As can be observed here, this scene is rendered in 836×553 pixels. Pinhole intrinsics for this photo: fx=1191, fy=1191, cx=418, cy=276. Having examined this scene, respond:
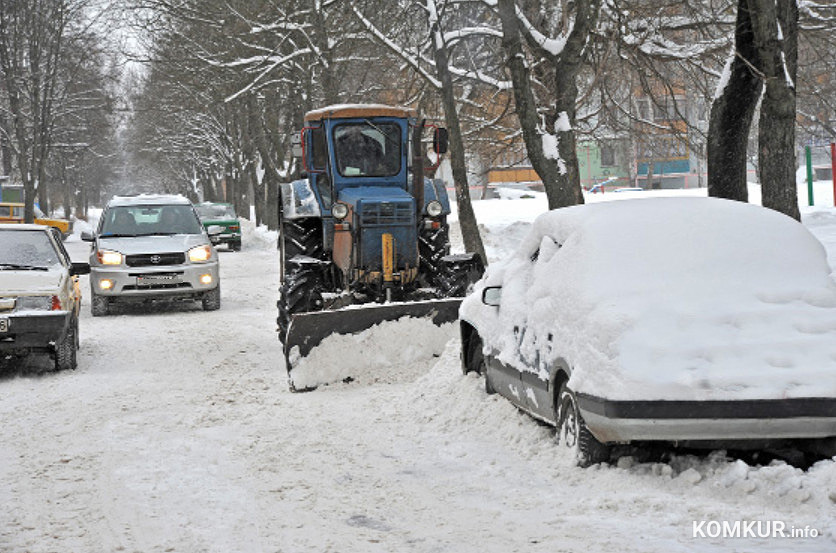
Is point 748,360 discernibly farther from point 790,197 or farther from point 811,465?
point 790,197

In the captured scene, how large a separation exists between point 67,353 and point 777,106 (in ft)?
26.8

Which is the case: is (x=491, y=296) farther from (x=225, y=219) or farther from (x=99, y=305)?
(x=225, y=219)

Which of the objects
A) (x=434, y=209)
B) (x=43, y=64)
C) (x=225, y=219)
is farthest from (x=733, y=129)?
(x=43, y=64)

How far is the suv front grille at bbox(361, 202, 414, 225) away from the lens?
42.9 feet

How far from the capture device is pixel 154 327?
53.3 ft

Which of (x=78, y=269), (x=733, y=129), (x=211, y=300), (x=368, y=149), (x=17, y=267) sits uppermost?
(x=733, y=129)

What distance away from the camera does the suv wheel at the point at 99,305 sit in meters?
17.9

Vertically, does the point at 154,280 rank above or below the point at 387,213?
below

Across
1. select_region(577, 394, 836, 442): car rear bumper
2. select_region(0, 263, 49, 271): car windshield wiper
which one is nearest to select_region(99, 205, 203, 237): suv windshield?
select_region(0, 263, 49, 271): car windshield wiper

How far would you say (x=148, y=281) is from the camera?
17562 millimetres

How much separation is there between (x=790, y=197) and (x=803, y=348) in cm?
785

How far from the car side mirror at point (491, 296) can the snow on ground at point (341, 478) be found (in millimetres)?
782

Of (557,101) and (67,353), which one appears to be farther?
(557,101)

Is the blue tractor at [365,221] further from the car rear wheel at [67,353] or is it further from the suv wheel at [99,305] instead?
the suv wheel at [99,305]
